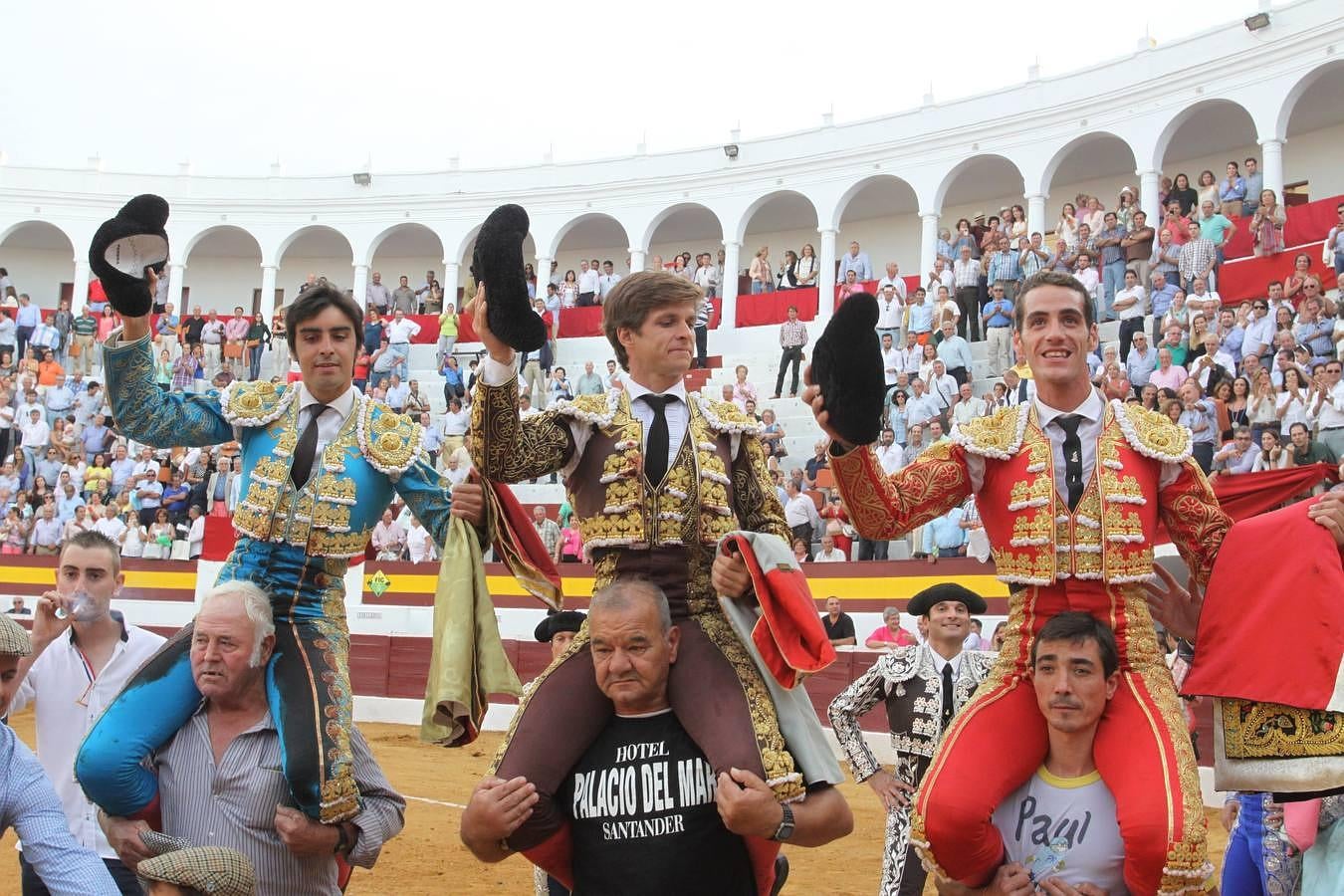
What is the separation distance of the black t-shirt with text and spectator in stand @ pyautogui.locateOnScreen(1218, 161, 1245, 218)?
41.6ft

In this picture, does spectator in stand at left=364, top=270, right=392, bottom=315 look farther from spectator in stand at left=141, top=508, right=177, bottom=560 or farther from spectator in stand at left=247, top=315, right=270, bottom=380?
spectator in stand at left=141, top=508, right=177, bottom=560

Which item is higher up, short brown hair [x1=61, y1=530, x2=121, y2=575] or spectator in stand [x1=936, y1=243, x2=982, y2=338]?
spectator in stand [x1=936, y1=243, x2=982, y2=338]

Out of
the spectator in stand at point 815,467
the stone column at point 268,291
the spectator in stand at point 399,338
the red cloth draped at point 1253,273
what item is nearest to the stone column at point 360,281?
the stone column at point 268,291

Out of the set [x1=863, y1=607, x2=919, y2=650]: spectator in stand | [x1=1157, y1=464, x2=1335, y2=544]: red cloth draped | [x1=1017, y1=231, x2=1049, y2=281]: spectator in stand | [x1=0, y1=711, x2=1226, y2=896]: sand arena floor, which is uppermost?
[x1=1017, y1=231, x2=1049, y2=281]: spectator in stand

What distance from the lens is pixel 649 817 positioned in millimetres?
3240

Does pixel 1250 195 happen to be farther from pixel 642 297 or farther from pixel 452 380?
pixel 642 297

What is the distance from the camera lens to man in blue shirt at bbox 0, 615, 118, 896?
292cm

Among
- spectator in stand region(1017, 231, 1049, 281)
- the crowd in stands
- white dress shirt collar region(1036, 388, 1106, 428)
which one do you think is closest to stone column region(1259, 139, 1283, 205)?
the crowd in stands

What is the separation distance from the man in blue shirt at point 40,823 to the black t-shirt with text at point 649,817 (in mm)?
1045

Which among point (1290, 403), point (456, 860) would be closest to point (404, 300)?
point (1290, 403)

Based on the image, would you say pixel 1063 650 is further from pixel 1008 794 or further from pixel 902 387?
pixel 902 387

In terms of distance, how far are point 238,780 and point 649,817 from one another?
41.3 inches

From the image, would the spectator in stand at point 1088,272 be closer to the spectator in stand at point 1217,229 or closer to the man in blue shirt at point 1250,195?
the spectator in stand at point 1217,229

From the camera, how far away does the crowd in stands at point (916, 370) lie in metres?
10.4
